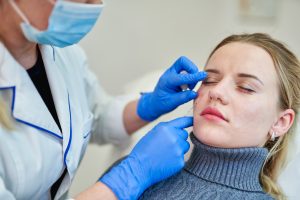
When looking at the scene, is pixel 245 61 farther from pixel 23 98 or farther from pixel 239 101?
pixel 23 98

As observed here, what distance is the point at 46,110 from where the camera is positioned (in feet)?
3.77

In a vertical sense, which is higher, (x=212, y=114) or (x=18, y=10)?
(x=18, y=10)

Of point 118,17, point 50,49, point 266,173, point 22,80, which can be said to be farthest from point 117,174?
point 118,17

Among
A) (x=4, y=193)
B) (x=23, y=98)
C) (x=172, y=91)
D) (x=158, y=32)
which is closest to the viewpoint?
(x=4, y=193)

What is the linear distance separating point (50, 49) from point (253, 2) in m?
1.29

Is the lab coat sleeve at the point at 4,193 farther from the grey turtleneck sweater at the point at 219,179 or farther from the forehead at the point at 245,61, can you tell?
the forehead at the point at 245,61

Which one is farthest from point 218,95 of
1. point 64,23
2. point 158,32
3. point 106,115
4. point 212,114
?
point 158,32

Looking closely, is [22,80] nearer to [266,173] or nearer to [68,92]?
[68,92]

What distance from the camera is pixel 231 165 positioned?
1205 mm

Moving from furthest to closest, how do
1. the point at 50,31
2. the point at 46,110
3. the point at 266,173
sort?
the point at 266,173
the point at 46,110
the point at 50,31

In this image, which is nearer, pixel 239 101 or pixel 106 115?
pixel 239 101

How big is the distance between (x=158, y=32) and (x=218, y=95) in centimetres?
110

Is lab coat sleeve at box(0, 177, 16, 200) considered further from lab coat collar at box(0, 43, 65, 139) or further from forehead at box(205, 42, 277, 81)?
forehead at box(205, 42, 277, 81)

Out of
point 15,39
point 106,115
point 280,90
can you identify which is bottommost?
point 106,115
